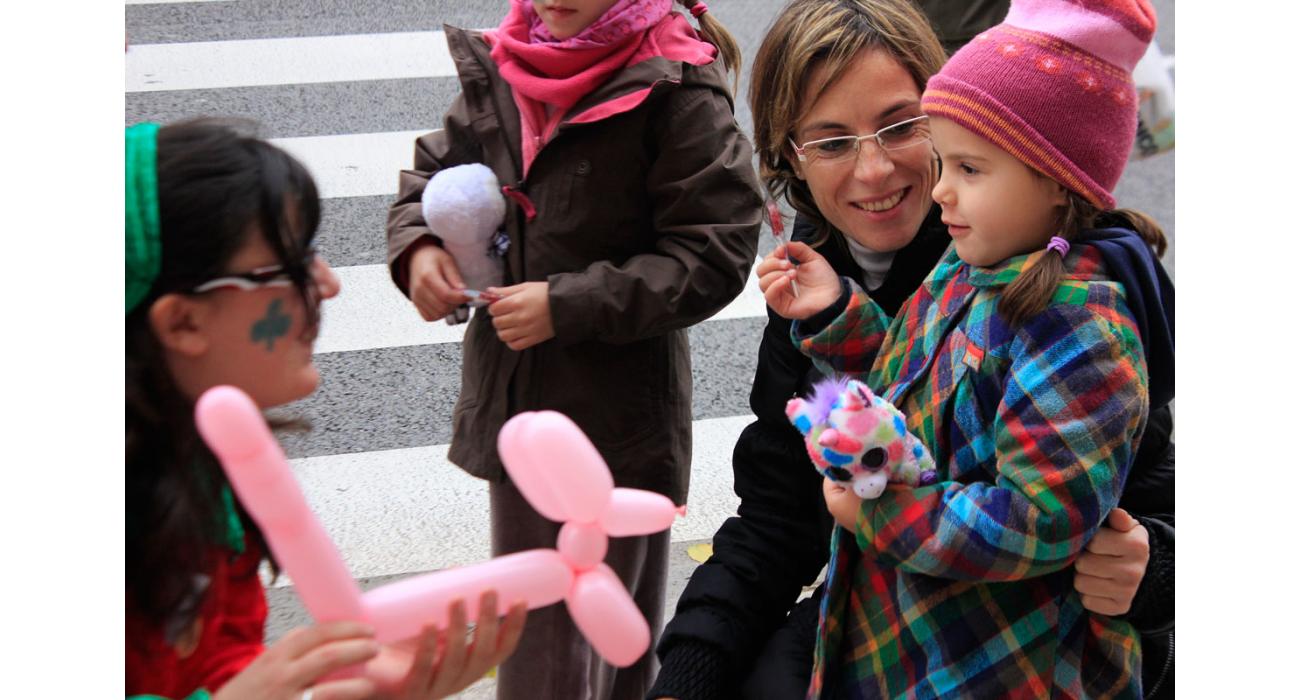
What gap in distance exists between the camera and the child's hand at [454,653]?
1.38m

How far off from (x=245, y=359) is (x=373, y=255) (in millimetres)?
3810

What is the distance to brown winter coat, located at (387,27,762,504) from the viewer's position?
7.29 ft

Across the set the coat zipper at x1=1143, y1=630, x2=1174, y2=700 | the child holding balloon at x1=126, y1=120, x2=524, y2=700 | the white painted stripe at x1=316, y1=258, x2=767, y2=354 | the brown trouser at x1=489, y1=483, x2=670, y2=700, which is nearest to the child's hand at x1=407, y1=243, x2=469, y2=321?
the brown trouser at x1=489, y1=483, x2=670, y2=700

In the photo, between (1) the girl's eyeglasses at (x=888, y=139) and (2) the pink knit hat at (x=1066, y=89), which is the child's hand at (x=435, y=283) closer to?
(1) the girl's eyeglasses at (x=888, y=139)

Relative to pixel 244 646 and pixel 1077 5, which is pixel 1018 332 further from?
pixel 244 646

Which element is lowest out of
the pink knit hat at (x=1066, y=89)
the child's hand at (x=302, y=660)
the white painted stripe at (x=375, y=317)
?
the white painted stripe at (x=375, y=317)

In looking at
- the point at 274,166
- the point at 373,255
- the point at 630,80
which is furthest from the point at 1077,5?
the point at 373,255

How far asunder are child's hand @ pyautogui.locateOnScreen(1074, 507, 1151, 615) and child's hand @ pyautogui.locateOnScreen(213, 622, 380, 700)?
0.88 meters

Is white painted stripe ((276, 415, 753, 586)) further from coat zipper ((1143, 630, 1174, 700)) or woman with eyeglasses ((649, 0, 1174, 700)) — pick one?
coat zipper ((1143, 630, 1174, 700))

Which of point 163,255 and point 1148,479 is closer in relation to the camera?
point 163,255

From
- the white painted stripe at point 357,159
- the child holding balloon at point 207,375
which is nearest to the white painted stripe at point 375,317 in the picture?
the white painted stripe at point 357,159

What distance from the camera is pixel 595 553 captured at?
1414 mm

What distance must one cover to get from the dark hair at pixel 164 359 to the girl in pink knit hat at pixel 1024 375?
2.48 feet

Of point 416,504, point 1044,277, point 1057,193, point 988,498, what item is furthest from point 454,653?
point 416,504
